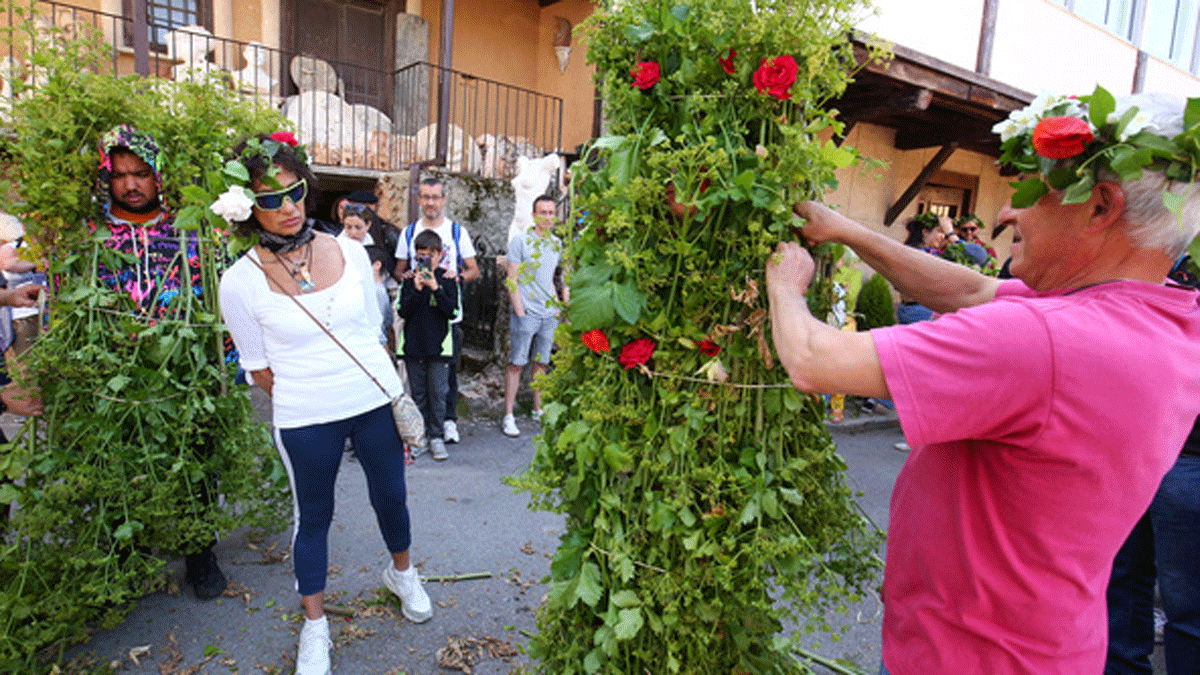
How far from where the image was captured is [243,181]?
249 centimetres

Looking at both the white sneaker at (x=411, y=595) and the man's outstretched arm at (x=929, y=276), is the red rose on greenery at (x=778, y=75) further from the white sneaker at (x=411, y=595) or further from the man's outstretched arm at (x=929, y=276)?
the white sneaker at (x=411, y=595)

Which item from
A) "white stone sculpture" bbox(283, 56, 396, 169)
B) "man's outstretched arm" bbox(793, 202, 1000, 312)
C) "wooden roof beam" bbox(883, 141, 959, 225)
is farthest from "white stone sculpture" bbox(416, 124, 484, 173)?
"man's outstretched arm" bbox(793, 202, 1000, 312)

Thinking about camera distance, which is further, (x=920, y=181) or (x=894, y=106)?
(x=920, y=181)

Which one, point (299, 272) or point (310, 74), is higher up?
point (310, 74)

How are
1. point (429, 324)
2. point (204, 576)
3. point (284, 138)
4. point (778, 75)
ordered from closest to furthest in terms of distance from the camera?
point (778, 75), point (284, 138), point (204, 576), point (429, 324)

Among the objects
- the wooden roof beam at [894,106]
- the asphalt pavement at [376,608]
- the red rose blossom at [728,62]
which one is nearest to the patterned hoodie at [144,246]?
the asphalt pavement at [376,608]

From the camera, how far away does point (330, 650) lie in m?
2.84

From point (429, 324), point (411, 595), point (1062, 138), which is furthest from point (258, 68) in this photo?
point (1062, 138)

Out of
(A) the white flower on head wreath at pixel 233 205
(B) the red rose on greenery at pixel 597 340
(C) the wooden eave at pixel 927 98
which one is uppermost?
(C) the wooden eave at pixel 927 98

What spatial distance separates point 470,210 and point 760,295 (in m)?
7.07

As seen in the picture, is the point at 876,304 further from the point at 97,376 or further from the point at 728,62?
the point at 97,376

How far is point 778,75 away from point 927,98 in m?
5.43

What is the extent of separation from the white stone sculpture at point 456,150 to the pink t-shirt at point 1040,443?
832 centimetres

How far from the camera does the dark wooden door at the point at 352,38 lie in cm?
977
